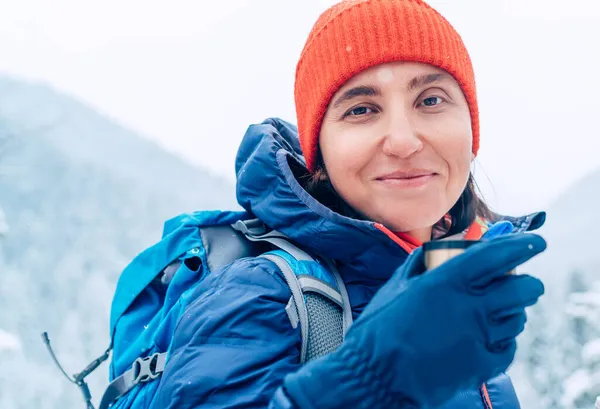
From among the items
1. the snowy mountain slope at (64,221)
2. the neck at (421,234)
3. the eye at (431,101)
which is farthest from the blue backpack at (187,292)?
the snowy mountain slope at (64,221)

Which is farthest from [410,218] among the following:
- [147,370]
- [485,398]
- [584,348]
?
[584,348]

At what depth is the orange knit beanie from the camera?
7.19 feet

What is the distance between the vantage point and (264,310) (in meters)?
1.56

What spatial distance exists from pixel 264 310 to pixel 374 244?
0.59 meters

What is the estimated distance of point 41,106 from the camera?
52.2 ft

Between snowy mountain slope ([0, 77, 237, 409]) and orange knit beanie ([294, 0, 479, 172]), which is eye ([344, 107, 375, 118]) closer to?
orange knit beanie ([294, 0, 479, 172])

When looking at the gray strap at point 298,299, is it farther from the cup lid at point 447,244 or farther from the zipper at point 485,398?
the zipper at point 485,398

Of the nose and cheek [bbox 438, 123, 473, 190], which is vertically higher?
the nose

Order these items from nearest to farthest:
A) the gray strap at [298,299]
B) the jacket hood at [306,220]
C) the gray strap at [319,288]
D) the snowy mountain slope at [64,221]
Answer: the gray strap at [298,299], the gray strap at [319,288], the jacket hood at [306,220], the snowy mountain slope at [64,221]

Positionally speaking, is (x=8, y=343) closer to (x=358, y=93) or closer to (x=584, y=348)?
(x=358, y=93)

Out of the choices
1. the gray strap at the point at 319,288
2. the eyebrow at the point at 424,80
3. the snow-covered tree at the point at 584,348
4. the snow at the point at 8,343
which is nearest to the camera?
the gray strap at the point at 319,288

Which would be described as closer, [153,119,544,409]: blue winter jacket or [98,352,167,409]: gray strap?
[153,119,544,409]: blue winter jacket

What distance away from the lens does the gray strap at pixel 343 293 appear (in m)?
1.74

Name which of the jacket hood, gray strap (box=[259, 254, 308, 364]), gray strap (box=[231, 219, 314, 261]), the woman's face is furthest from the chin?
gray strap (box=[259, 254, 308, 364])
